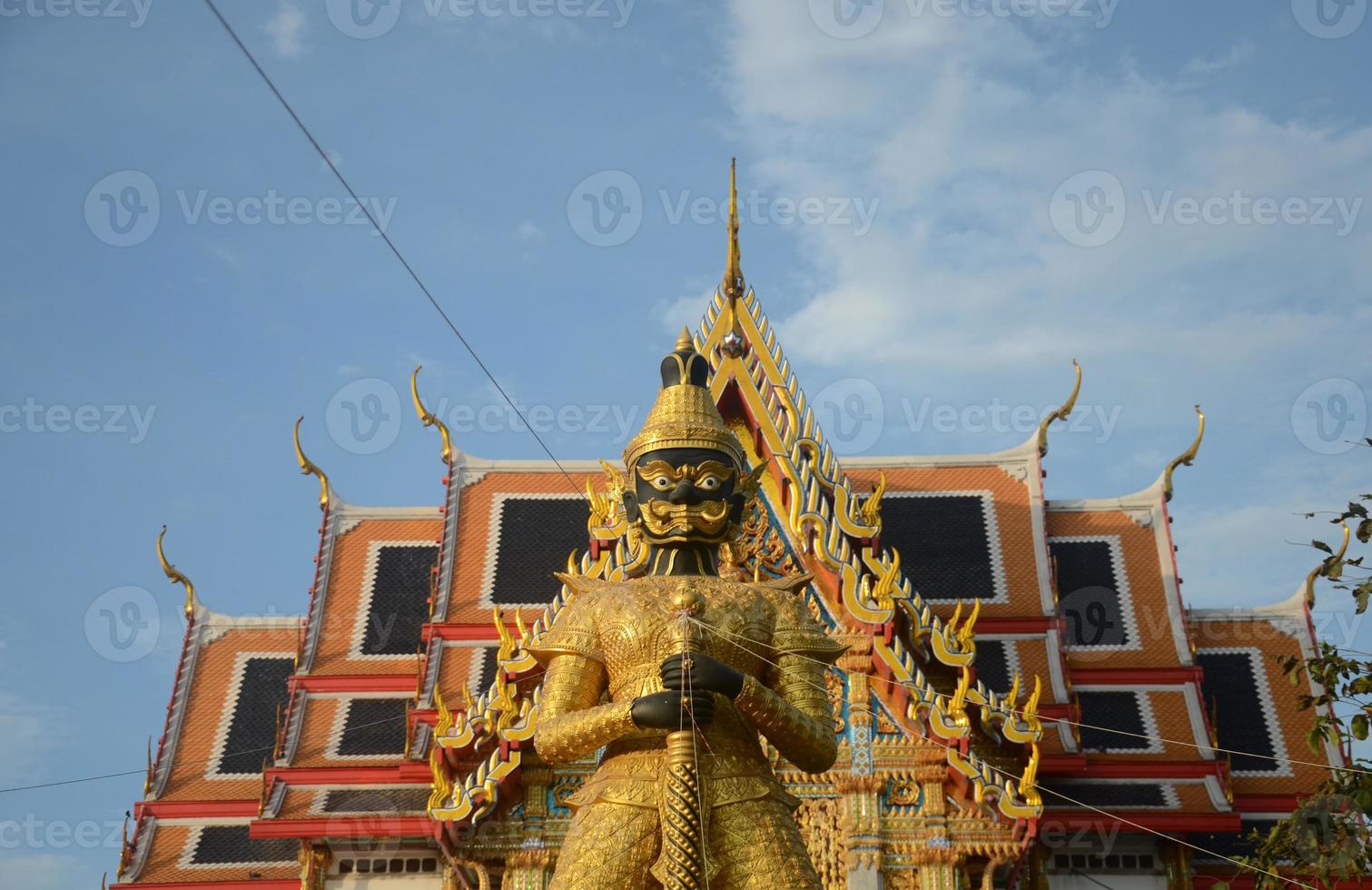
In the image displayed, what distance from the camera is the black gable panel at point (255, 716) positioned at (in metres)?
17.1

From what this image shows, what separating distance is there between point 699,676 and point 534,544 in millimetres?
9763

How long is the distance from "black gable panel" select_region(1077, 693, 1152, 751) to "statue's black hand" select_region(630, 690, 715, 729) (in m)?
8.49

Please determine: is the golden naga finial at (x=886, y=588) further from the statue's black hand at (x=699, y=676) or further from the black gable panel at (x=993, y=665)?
the statue's black hand at (x=699, y=676)

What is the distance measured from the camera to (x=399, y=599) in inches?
722

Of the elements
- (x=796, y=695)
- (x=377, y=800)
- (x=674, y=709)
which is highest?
(x=377, y=800)

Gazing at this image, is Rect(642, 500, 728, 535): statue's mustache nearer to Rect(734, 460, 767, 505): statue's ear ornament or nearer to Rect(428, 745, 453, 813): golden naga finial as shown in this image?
Rect(734, 460, 767, 505): statue's ear ornament

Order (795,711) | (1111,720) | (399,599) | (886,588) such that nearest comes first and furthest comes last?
(795,711)
(886,588)
(1111,720)
(399,599)

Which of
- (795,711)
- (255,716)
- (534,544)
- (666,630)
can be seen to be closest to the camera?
(795,711)

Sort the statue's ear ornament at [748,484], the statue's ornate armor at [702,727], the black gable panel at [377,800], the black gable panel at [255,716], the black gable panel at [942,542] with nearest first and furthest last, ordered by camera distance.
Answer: the statue's ornate armor at [702,727], the statue's ear ornament at [748,484], the black gable panel at [377,800], the black gable panel at [255,716], the black gable panel at [942,542]

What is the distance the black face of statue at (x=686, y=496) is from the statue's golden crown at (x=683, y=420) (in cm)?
6

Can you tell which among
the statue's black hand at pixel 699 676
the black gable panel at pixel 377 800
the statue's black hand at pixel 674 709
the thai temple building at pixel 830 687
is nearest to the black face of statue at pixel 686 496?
the statue's black hand at pixel 699 676

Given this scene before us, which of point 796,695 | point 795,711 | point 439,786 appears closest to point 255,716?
point 439,786

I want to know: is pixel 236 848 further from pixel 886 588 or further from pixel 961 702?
pixel 961 702

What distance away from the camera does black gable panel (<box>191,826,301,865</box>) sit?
16.0 metres
